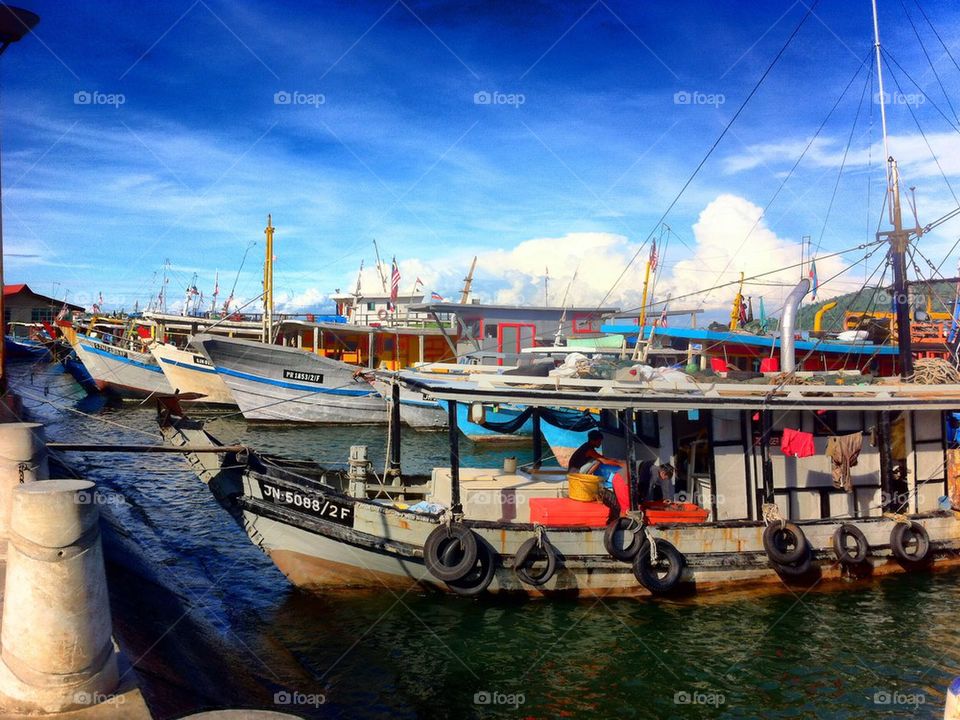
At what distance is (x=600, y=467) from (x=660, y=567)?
2322 millimetres

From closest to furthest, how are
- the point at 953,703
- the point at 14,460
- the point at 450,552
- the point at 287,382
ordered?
the point at 953,703
the point at 14,460
the point at 450,552
the point at 287,382

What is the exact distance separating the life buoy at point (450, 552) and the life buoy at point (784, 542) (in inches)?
201

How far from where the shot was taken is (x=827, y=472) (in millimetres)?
12656

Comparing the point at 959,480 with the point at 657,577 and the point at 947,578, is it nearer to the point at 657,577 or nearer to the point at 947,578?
the point at 947,578

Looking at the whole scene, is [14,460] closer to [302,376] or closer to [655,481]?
[655,481]

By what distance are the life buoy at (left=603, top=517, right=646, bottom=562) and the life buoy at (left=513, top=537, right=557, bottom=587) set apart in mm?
940

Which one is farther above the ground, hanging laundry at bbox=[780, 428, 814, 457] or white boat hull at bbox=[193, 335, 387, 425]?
white boat hull at bbox=[193, 335, 387, 425]

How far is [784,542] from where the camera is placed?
11812mm

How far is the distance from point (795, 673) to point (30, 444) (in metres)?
10.3

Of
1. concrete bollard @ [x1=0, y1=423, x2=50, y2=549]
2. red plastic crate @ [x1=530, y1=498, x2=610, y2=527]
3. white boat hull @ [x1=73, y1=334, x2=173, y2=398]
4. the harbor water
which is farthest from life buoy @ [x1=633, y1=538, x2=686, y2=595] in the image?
white boat hull @ [x1=73, y1=334, x2=173, y2=398]

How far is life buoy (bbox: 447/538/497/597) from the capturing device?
10.9 meters

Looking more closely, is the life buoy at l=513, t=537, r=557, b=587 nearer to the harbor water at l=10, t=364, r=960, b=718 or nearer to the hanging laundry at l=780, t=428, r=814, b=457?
the harbor water at l=10, t=364, r=960, b=718

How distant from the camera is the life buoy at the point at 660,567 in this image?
36.4 ft

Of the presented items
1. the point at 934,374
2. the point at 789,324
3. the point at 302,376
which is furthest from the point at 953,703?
the point at 302,376
